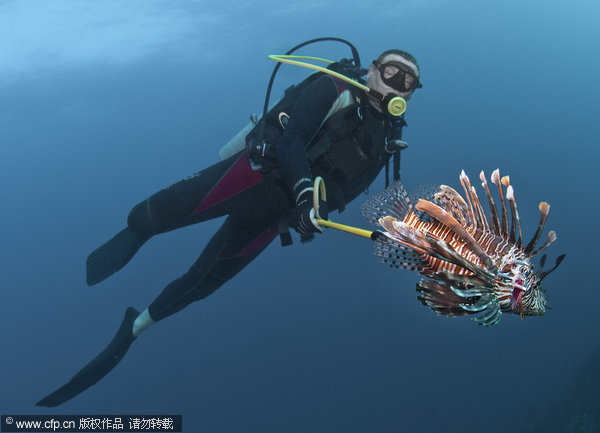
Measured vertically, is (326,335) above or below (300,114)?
above

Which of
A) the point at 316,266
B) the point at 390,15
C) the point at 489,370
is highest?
the point at 390,15

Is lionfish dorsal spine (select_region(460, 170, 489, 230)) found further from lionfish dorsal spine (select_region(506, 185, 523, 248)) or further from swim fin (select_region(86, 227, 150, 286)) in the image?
swim fin (select_region(86, 227, 150, 286))

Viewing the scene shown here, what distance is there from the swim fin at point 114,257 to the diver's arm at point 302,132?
232cm

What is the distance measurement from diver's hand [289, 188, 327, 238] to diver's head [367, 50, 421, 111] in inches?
48.9

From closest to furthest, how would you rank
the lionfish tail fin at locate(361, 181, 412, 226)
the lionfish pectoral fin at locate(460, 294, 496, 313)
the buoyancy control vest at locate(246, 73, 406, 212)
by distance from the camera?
the lionfish pectoral fin at locate(460, 294, 496, 313), the lionfish tail fin at locate(361, 181, 412, 226), the buoyancy control vest at locate(246, 73, 406, 212)

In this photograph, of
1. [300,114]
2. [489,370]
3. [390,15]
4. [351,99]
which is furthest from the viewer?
[390,15]

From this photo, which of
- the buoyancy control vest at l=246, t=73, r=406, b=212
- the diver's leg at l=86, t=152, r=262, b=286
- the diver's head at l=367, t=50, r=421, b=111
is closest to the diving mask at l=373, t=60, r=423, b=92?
the diver's head at l=367, t=50, r=421, b=111

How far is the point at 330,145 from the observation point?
142 inches

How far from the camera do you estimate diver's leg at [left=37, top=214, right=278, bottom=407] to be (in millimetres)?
4402

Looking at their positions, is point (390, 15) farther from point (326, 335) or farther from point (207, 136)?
point (326, 335)

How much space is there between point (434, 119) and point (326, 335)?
22.7 metres

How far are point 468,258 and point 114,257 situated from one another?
13.0ft

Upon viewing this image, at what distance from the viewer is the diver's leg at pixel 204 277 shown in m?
4.40

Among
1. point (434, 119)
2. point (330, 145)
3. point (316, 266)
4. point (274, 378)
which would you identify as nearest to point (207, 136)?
point (316, 266)
